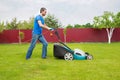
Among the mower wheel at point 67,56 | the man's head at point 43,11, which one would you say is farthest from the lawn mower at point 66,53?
the man's head at point 43,11

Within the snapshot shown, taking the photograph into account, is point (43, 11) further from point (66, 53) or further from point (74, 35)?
point (74, 35)

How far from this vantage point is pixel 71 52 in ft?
28.8

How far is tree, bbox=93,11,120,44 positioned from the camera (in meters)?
32.0

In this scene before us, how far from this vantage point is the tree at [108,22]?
32.0 metres

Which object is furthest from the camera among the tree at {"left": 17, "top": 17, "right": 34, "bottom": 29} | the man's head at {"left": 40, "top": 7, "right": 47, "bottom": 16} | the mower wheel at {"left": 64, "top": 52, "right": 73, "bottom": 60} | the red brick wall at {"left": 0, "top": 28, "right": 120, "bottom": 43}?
the tree at {"left": 17, "top": 17, "right": 34, "bottom": 29}

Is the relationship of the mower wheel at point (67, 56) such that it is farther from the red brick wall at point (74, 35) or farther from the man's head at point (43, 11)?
the red brick wall at point (74, 35)

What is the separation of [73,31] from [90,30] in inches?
81.2

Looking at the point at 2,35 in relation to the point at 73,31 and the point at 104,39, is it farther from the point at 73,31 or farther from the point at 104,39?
the point at 104,39

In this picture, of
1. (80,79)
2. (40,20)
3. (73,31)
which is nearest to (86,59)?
(40,20)

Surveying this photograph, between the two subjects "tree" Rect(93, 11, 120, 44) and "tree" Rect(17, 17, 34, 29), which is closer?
"tree" Rect(93, 11, 120, 44)

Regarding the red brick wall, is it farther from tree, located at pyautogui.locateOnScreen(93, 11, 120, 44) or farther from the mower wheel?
the mower wheel

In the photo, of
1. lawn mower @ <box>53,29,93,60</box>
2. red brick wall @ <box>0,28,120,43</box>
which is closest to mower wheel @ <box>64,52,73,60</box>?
lawn mower @ <box>53,29,93,60</box>

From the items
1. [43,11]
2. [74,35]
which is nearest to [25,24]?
[74,35]

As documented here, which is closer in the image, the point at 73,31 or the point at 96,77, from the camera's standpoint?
the point at 96,77
